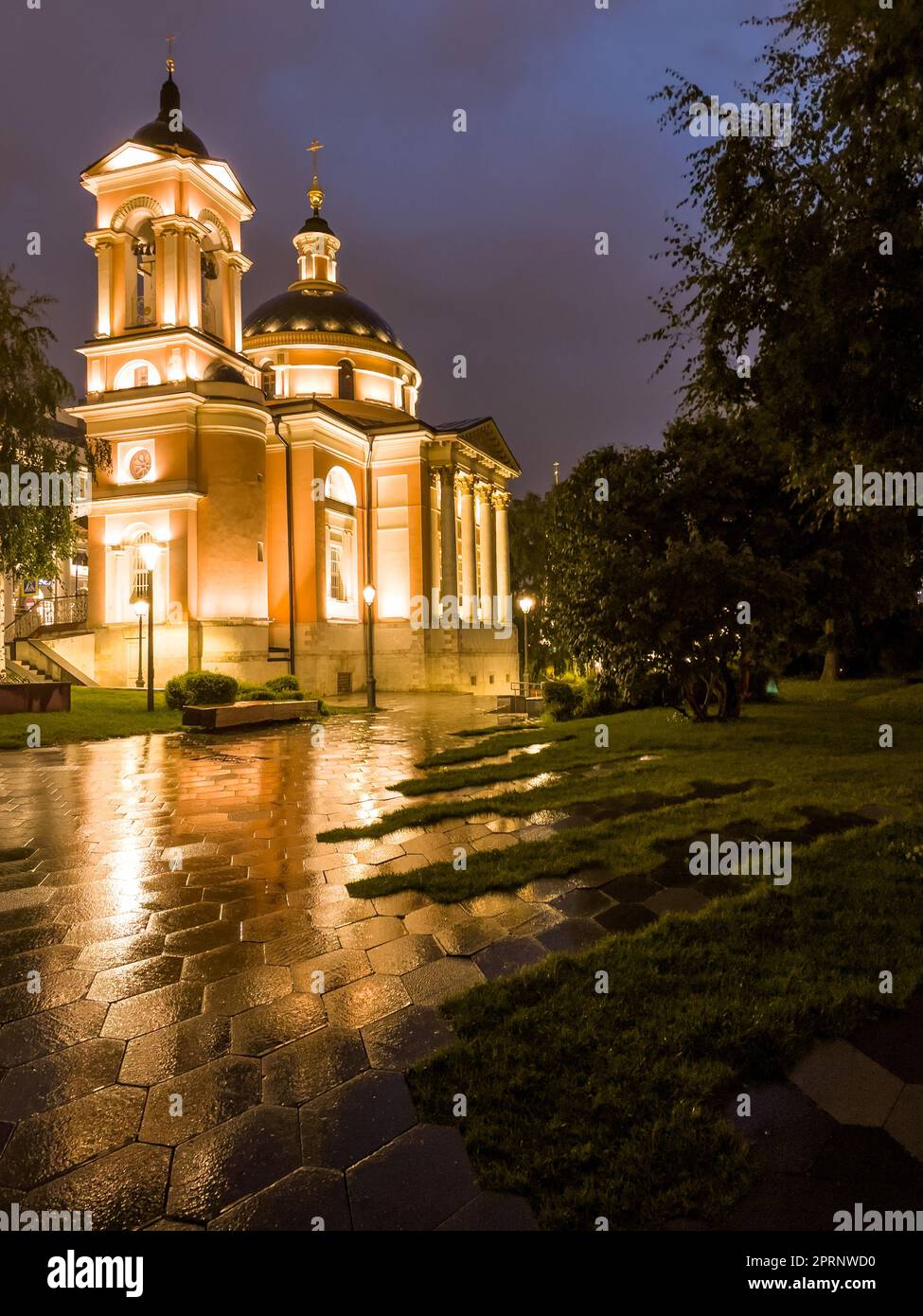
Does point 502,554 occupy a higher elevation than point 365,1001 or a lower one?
higher

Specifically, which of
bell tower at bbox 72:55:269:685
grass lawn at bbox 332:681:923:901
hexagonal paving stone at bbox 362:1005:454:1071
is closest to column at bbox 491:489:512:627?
bell tower at bbox 72:55:269:685

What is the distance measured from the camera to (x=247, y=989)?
385 centimetres

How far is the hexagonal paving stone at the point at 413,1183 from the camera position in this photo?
2254mm

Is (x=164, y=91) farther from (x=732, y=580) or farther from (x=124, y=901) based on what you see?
(x=124, y=901)

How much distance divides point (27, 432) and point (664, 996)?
23096 mm

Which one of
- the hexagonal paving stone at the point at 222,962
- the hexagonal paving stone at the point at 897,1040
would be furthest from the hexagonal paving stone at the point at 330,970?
the hexagonal paving stone at the point at 897,1040

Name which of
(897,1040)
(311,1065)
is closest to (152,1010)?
(311,1065)

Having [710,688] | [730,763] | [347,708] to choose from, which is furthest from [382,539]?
[730,763]

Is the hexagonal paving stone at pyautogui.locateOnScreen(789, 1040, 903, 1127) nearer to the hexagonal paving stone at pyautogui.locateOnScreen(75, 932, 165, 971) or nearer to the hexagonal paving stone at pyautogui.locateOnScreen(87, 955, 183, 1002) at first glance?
the hexagonal paving stone at pyautogui.locateOnScreen(87, 955, 183, 1002)

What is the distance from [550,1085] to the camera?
2793mm

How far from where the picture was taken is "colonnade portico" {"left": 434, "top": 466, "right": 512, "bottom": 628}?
4025 centimetres

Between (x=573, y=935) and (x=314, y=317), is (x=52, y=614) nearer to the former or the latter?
(x=314, y=317)

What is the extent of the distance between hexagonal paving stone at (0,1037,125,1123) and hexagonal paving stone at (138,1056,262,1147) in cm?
30

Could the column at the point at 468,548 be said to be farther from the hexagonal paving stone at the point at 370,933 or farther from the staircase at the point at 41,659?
the hexagonal paving stone at the point at 370,933
